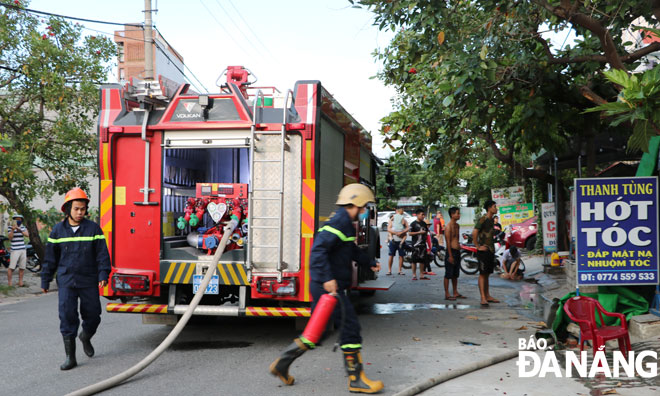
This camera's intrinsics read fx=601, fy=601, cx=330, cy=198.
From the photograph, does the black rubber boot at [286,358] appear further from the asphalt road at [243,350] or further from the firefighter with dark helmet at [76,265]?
the firefighter with dark helmet at [76,265]

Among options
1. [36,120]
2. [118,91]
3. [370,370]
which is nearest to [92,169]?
[36,120]

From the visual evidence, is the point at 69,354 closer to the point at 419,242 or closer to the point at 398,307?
the point at 398,307

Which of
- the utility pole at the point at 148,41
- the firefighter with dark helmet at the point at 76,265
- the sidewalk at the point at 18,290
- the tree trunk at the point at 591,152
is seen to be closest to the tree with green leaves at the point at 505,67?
the tree trunk at the point at 591,152

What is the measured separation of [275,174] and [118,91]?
2192 mm

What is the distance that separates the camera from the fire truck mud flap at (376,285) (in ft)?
32.4

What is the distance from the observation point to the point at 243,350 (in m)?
7.10

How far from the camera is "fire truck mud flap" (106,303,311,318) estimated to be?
6797mm

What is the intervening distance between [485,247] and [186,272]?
5.72 meters

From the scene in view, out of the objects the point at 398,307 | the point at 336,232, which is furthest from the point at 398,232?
the point at 336,232

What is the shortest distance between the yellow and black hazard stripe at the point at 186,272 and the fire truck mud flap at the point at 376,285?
3.32m

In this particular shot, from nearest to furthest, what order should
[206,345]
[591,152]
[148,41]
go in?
1. [206,345]
2. [591,152]
3. [148,41]

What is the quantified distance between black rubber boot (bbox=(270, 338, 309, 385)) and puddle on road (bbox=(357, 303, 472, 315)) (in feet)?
15.9

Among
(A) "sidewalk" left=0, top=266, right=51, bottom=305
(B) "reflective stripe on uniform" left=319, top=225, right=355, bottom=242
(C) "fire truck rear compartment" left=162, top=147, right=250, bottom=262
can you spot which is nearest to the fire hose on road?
(C) "fire truck rear compartment" left=162, top=147, right=250, bottom=262

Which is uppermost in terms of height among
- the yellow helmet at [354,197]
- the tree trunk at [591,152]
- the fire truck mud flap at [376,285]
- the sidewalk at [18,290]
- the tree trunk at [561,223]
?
the tree trunk at [591,152]
